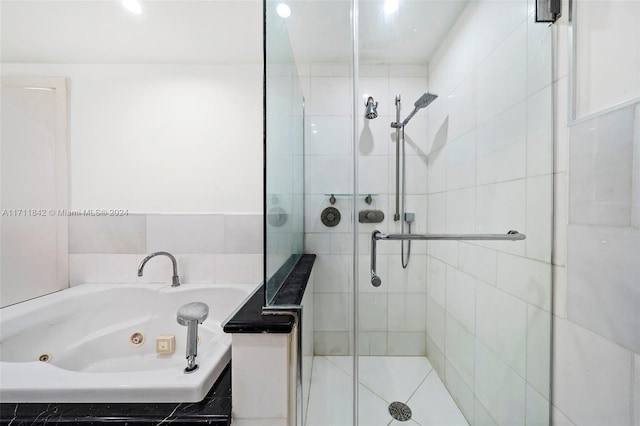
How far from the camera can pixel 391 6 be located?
0.90 m

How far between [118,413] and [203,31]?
1.72m

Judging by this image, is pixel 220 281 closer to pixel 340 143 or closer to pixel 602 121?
pixel 340 143

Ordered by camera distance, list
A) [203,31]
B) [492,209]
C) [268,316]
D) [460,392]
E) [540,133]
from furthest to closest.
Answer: [203,31] → [460,392] → [492,209] → [540,133] → [268,316]

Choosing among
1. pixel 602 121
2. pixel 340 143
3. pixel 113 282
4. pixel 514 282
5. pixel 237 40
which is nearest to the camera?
pixel 602 121

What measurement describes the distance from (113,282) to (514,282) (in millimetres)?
2189

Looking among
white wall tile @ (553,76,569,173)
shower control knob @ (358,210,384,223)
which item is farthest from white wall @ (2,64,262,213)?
white wall tile @ (553,76,569,173)

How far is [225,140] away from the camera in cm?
152

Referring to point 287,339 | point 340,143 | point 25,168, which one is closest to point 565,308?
point 287,339

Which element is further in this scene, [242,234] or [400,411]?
[242,234]

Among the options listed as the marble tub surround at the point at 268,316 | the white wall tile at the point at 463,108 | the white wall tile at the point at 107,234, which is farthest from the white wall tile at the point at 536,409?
the white wall tile at the point at 107,234

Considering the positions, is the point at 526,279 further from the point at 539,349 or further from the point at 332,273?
the point at 332,273

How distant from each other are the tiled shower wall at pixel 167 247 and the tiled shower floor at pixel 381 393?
2.49 ft

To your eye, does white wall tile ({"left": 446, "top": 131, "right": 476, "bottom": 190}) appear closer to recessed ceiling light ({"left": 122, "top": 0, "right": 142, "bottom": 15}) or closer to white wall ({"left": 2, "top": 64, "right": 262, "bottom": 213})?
white wall ({"left": 2, "top": 64, "right": 262, "bottom": 213})

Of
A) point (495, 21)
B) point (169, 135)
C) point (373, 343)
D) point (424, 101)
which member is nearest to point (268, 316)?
point (373, 343)
